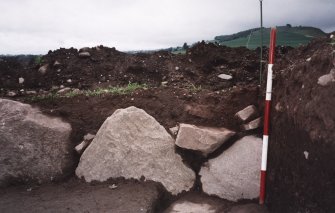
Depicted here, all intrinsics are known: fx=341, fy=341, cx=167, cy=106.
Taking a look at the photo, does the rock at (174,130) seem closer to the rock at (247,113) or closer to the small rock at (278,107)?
the rock at (247,113)

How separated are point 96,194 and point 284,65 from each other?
2.75 metres

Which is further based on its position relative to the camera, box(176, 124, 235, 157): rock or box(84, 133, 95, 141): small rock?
box(84, 133, 95, 141): small rock

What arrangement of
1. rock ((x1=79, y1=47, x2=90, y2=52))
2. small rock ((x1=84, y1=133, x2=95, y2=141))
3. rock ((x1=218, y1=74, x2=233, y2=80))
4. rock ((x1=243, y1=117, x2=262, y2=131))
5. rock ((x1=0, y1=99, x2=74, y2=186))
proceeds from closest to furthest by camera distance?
rock ((x1=243, y1=117, x2=262, y2=131)) → rock ((x1=0, y1=99, x2=74, y2=186)) → small rock ((x1=84, y1=133, x2=95, y2=141)) → rock ((x1=218, y1=74, x2=233, y2=80)) → rock ((x1=79, y1=47, x2=90, y2=52))

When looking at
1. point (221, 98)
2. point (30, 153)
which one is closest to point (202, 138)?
point (221, 98)

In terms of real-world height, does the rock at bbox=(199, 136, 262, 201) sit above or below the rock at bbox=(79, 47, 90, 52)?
below

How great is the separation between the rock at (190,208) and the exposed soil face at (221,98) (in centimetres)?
17

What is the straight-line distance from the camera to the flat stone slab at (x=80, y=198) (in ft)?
12.5

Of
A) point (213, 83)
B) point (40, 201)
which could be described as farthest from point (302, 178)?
point (213, 83)

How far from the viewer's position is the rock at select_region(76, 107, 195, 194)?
14.1ft

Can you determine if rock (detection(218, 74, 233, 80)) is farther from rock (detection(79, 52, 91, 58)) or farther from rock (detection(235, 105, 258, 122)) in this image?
rock (detection(79, 52, 91, 58))

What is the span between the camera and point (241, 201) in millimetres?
3992

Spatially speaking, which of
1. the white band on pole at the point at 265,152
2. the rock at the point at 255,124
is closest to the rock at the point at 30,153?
the rock at the point at 255,124

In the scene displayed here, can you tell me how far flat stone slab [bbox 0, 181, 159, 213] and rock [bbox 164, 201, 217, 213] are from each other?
0.24 metres

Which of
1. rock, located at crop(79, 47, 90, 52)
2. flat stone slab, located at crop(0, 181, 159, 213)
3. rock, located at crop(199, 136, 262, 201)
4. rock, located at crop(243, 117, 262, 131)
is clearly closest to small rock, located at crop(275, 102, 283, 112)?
rock, located at crop(243, 117, 262, 131)
